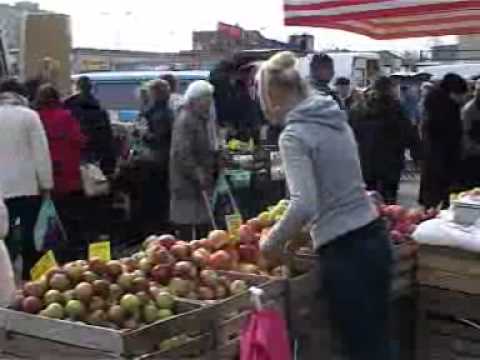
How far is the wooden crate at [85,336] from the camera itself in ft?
11.3

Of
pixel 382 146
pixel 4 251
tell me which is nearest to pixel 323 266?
pixel 4 251

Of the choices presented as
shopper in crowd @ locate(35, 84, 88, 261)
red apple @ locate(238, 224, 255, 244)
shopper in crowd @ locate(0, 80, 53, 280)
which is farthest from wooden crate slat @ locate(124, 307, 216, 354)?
shopper in crowd @ locate(35, 84, 88, 261)

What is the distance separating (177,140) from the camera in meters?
7.51

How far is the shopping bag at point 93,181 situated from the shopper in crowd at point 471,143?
3128 mm

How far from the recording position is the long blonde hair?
378 cm

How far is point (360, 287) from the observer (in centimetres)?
378

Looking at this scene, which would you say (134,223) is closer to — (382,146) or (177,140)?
(177,140)

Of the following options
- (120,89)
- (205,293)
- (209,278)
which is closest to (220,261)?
(209,278)

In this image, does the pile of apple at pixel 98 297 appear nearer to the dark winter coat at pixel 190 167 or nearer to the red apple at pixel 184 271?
the red apple at pixel 184 271

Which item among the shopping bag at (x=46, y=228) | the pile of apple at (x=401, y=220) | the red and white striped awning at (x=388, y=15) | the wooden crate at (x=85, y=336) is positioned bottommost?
the shopping bag at (x=46, y=228)

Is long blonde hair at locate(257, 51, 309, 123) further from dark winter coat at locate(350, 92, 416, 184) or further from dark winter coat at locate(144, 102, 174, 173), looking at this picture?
dark winter coat at locate(350, 92, 416, 184)

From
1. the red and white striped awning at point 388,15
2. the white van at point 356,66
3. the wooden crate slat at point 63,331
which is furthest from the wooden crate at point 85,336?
the white van at point 356,66

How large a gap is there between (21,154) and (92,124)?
180 cm

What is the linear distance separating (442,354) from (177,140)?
3.37m
